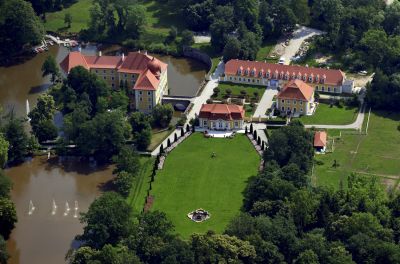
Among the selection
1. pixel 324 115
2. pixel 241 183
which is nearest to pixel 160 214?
pixel 241 183

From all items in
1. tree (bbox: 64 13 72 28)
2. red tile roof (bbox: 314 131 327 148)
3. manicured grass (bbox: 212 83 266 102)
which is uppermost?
tree (bbox: 64 13 72 28)

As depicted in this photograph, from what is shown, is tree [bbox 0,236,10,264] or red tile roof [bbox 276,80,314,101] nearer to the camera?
tree [bbox 0,236,10,264]

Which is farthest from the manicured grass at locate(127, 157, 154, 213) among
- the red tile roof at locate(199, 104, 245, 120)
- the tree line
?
the red tile roof at locate(199, 104, 245, 120)

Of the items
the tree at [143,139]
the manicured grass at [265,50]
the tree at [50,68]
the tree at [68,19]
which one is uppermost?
the tree at [68,19]

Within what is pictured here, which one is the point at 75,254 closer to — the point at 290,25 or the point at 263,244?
the point at 263,244

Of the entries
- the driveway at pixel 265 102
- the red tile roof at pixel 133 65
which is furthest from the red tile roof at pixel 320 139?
the red tile roof at pixel 133 65

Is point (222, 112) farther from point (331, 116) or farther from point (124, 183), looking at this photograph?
point (124, 183)

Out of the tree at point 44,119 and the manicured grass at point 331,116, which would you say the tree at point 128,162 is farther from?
the manicured grass at point 331,116

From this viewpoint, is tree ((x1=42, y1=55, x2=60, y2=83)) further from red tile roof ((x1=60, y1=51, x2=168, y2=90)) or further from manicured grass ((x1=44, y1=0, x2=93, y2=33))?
manicured grass ((x1=44, y1=0, x2=93, y2=33))
